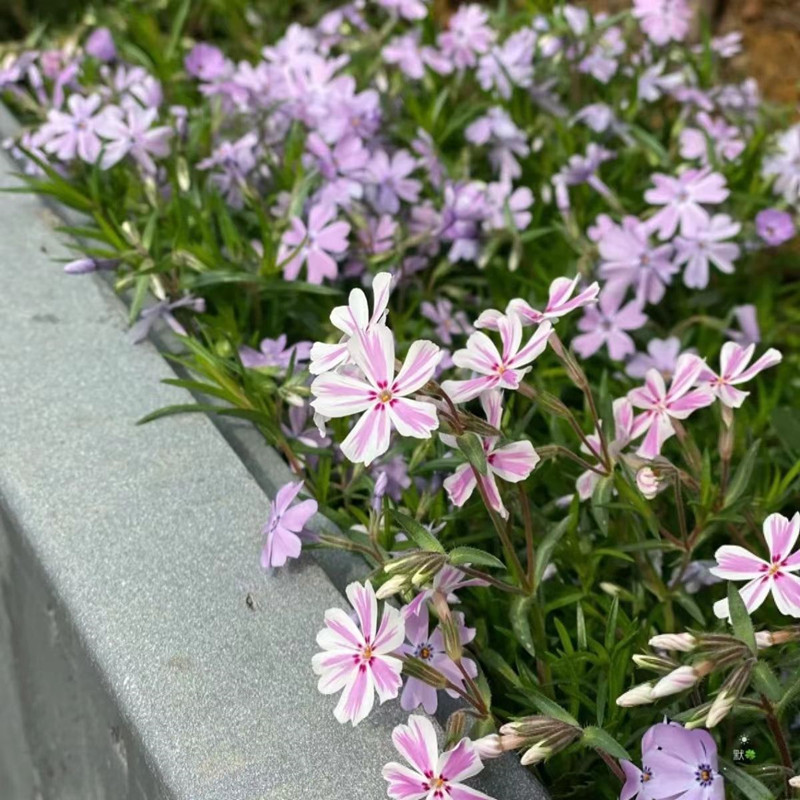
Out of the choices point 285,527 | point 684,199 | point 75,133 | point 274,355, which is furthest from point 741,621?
point 75,133

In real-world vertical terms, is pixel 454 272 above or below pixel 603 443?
below

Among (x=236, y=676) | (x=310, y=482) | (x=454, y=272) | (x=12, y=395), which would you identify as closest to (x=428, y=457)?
(x=310, y=482)

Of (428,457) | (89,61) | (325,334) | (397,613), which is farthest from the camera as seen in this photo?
(89,61)

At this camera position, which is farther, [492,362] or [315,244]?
[315,244]

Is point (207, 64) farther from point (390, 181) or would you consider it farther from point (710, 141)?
point (710, 141)

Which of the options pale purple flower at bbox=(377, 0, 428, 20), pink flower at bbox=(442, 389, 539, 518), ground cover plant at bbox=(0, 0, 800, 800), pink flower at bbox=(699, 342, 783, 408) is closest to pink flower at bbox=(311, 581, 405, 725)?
ground cover plant at bbox=(0, 0, 800, 800)

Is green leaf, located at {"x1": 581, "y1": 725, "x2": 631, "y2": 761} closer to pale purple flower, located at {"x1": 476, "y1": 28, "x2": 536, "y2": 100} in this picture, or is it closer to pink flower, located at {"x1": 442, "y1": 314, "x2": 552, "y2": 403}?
pink flower, located at {"x1": 442, "y1": 314, "x2": 552, "y2": 403}

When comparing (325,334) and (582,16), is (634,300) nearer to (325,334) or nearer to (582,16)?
(325,334)
